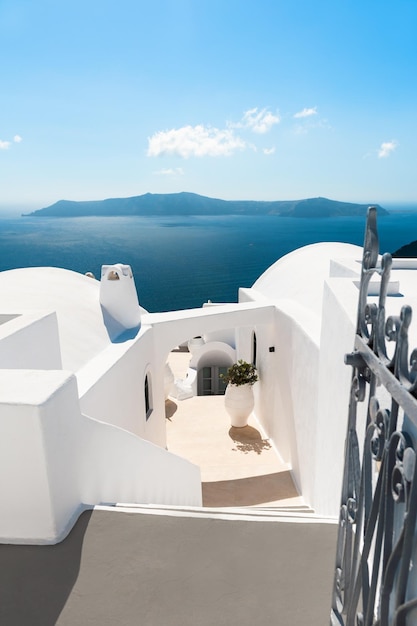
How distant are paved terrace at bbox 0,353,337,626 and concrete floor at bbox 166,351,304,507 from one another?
227 inches

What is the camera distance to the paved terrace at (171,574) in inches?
82.4

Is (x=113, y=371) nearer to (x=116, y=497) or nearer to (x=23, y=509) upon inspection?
(x=116, y=497)

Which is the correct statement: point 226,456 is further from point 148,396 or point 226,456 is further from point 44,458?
point 44,458

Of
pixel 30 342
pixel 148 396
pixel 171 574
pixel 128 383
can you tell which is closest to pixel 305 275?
pixel 148 396

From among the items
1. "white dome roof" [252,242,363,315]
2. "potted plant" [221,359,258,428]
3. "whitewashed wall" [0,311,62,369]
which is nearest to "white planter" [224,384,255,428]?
"potted plant" [221,359,258,428]

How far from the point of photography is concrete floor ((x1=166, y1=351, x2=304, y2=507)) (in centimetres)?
855

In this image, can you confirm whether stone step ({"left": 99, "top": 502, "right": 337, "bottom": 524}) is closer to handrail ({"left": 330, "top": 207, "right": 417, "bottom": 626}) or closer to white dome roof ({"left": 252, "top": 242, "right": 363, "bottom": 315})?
handrail ({"left": 330, "top": 207, "right": 417, "bottom": 626})

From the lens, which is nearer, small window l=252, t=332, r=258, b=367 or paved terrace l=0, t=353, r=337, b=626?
paved terrace l=0, t=353, r=337, b=626

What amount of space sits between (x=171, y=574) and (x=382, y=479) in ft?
5.26

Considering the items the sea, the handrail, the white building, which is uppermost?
the handrail

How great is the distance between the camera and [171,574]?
7.59 ft

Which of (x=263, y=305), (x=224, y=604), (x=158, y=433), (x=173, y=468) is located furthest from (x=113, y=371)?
(x=224, y=604)

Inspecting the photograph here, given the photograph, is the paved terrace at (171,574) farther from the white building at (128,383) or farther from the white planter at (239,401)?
the white planter at (239,401)

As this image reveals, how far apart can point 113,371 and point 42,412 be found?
5.11m
